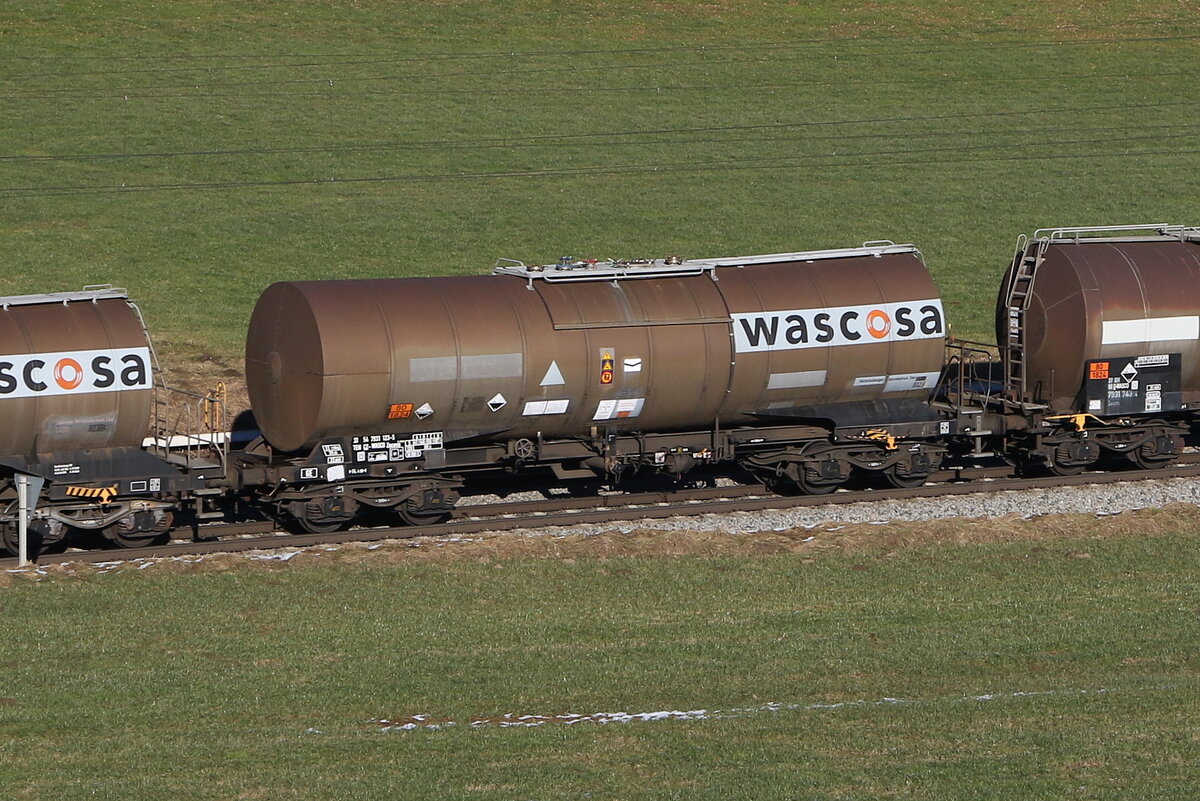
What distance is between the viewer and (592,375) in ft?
78.7

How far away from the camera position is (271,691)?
15.9m

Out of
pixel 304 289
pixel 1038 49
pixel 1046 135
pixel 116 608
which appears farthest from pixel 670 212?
pixel 116 608

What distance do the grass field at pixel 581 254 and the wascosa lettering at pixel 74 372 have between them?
295 cm

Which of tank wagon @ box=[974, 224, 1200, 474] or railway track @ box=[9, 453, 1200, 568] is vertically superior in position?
tank wagon @ box=[974, 224, 1200, 474]

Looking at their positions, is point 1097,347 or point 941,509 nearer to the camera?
point 941,509

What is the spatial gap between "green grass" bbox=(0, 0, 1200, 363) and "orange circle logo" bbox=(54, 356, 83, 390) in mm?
12256

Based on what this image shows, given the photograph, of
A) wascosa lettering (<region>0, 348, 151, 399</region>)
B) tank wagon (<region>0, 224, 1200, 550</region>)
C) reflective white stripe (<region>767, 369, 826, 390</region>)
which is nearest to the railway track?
tank wagon (<region>0, 224, 1200, 550</region>)

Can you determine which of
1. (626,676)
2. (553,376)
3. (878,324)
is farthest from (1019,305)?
(626,676)

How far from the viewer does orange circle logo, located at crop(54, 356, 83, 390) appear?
22078mm

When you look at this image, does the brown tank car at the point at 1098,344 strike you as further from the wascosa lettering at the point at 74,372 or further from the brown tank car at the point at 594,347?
the wascosa lettering at the point at 74,372

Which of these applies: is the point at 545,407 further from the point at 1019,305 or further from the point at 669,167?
the point at 669,167

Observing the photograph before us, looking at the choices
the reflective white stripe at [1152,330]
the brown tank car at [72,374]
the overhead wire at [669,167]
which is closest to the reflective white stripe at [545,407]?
the brown tank car at [72,374]

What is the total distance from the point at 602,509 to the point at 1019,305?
7824 millimetres

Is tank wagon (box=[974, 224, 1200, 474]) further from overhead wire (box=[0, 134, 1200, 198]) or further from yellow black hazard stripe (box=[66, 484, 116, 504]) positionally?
overhead wire (box=[0, 134, 1200, 198])
